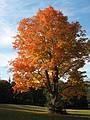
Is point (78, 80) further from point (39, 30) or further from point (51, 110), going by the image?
point (39, 30)

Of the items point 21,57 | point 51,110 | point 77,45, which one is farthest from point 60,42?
point 51,110

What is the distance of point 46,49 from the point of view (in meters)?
47.3

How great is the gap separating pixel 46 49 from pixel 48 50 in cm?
43

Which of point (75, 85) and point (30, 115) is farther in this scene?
point (75, 85)

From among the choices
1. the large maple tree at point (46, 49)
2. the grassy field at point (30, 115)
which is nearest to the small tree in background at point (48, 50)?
the large maple tree at point (46, 49)

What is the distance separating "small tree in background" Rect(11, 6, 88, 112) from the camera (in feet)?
156

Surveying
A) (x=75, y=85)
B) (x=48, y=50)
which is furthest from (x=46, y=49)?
(x=75, y=85)

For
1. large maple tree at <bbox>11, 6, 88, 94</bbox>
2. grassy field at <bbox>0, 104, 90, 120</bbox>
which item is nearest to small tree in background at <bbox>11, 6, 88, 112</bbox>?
large maple tree at <bbox>11, 6, 88, 94</bbox>

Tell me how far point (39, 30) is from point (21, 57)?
4.44 metres

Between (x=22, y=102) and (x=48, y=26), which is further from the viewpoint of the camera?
(x=22, y=102)

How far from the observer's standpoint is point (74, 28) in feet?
163

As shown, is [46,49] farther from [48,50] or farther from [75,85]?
[75,85]

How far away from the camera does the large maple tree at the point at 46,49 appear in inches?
1869

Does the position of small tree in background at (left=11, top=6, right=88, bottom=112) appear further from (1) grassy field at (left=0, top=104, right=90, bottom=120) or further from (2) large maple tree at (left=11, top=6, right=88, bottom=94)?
(1) grassy field at (left=0, top=104, right=90, bottom=120)
